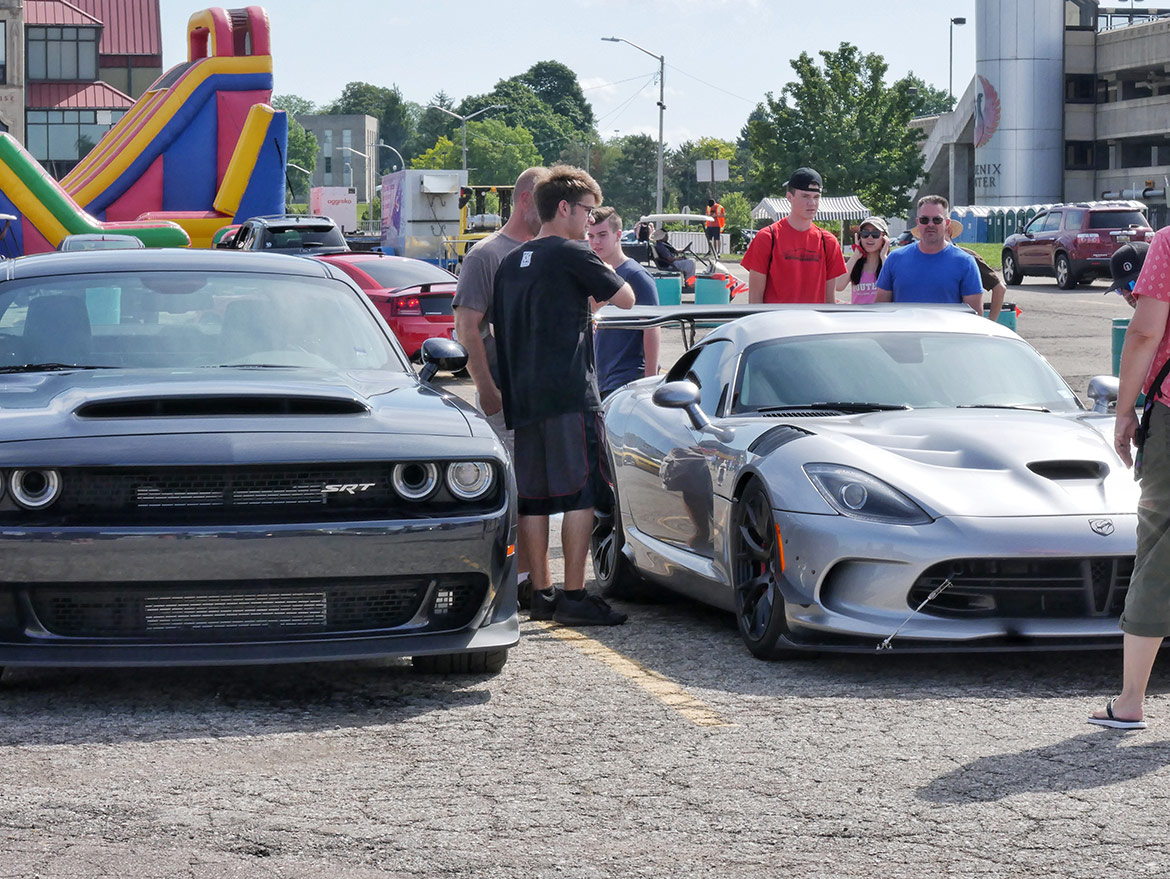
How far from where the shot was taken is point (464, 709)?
17.9 feet

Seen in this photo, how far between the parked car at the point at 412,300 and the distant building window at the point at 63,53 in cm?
6822

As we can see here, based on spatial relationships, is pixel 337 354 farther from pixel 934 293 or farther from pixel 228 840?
pixel 934 293

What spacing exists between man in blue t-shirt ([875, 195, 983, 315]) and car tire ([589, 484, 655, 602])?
2.54 metres

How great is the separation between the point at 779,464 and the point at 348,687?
1.69 meters

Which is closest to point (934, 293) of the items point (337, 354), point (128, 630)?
point (337, 354)

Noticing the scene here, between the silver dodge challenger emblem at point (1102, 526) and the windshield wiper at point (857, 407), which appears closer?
the silver dodge challenger emblem at point (1102, 526)

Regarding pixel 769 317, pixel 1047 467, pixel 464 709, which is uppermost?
pixel 769 317

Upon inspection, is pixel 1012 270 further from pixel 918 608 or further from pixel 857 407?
pixel 918 608

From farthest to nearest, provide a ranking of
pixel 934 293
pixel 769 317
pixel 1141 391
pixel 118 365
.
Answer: pixel 934 293
pixel 769 317
pixel 118 365
pixel 1141 391

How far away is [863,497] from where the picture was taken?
19.8 ft

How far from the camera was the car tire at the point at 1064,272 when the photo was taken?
38.6m

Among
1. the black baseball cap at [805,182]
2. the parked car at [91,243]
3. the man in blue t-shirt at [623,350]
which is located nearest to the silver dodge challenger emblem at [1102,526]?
the man in blue t-shirt at [623,350]

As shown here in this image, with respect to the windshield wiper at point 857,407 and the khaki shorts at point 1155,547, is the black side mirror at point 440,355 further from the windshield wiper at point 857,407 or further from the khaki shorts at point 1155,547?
the khaki shorts at point 1155,547

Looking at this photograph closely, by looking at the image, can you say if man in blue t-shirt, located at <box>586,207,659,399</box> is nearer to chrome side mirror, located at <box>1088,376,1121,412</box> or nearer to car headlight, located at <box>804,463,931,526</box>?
chrome side mirror, located at <box>1088,376,1121,412</box>
